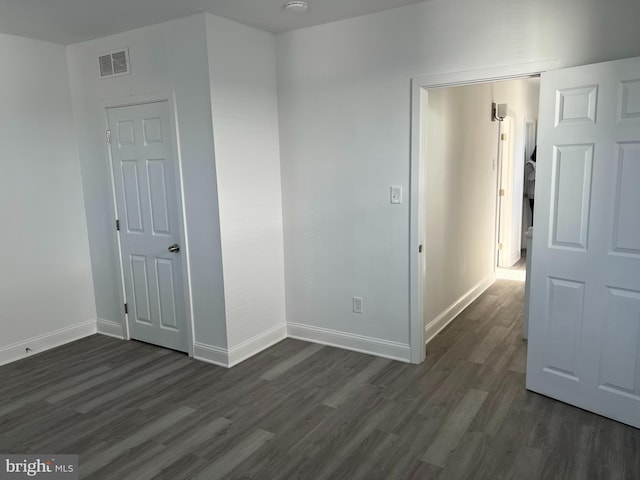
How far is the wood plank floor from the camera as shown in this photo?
2469 mm

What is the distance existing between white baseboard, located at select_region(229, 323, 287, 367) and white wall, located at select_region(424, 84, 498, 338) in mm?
1245

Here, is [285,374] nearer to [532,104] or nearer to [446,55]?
[446,55]

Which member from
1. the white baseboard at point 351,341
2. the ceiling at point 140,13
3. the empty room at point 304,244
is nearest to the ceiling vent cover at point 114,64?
the empty room at point 304,244

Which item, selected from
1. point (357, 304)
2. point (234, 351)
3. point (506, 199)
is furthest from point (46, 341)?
point (506, 199)

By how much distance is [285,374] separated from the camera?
3547 mm

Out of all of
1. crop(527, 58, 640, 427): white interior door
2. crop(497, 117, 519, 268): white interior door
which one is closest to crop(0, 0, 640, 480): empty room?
crop(527, 58, 640, 427): white interior door

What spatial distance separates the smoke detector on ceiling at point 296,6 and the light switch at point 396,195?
136 centimetres

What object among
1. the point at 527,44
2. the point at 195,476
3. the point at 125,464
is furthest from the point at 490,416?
the point at 527,44

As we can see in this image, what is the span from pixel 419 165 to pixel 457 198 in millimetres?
1260

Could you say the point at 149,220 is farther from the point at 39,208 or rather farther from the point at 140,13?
the point at 140,13

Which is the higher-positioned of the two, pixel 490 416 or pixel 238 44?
pixel 238 44

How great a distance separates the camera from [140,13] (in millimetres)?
3268

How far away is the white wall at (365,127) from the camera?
9.91ft

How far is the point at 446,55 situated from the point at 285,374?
2.48 metres
